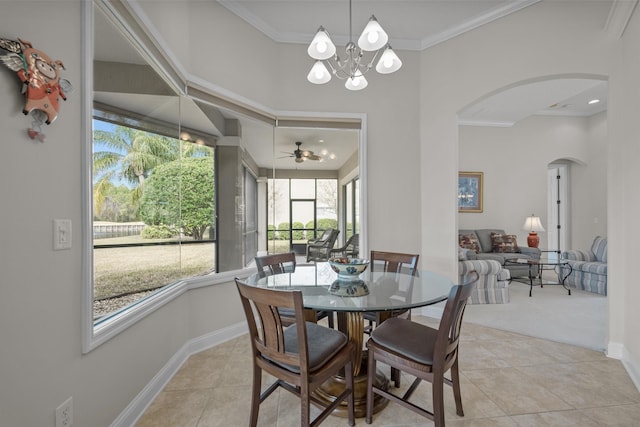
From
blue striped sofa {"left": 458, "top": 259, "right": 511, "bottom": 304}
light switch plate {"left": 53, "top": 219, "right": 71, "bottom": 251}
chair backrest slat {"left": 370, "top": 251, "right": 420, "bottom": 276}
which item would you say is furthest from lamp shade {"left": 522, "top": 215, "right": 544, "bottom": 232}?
light switch plate {"left": 53, "top": 219, "right": 71, "bottom": 251}

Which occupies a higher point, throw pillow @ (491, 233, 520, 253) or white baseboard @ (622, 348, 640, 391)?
throw pillow @ (491, 233, 520, 253)

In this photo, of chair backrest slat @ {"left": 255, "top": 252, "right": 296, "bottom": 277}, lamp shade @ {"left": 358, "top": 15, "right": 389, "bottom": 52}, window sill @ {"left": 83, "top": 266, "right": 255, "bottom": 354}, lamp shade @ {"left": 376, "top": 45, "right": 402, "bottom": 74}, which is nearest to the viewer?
window sill @ {"left": 83, "top": 266, "right": 255, "bottom": 354}

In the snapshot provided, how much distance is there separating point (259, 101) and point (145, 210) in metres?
1.72

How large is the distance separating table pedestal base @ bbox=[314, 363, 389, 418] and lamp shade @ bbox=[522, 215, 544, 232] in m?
5.57

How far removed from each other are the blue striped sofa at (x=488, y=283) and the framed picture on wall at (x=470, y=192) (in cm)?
262

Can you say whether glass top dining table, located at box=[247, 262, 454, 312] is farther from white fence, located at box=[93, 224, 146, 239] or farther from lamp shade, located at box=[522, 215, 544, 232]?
lamp shade, located at box=[522, 215, 544, 232]

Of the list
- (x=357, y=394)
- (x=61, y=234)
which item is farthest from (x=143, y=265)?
(x=357, y=394)

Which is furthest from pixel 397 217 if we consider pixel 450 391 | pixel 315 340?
pixel 315 340

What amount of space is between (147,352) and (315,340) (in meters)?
1.19

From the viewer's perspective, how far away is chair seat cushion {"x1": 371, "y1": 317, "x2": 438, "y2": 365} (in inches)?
62.0

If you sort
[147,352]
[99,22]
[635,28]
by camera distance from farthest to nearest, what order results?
[635,28]
[147,352]
[99,22]

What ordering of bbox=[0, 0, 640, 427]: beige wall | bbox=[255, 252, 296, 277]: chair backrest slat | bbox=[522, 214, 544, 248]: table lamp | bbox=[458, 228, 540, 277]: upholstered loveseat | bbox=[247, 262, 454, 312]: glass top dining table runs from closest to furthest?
bbox=[0, 0, 640, 427]: beige wall
bbox=[247, 262, 454, 312]: glass top dining table
bbox=[255, 252, 296, 277]: chair backrest slat
bbox=[458, 228, 540, 277]: upholstered loveseat
bbox=[522, 214, 544, 248]: table lamp

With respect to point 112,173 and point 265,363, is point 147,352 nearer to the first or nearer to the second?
point 265,363

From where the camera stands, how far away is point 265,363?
1.62 m
